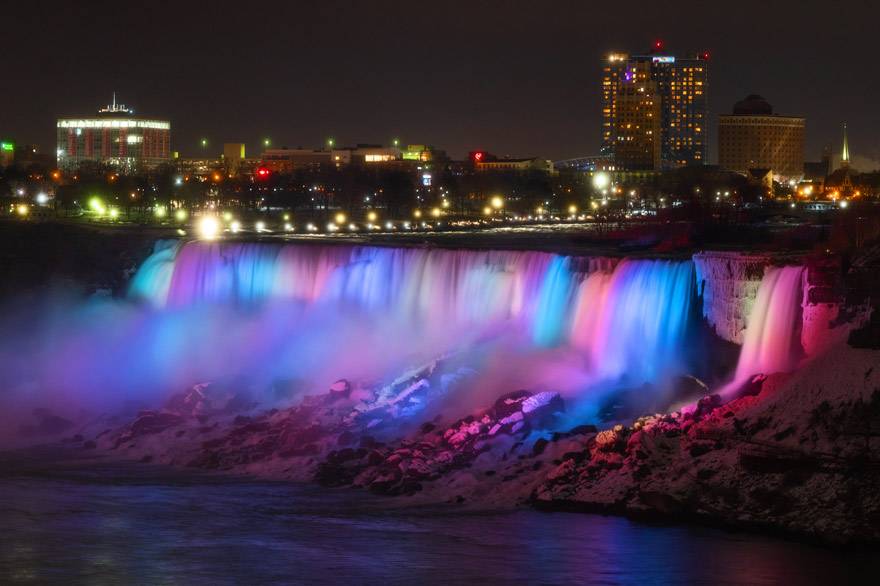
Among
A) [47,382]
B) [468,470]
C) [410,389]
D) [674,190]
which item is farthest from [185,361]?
[674,190]

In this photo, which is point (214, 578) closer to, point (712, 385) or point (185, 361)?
point (712, 385)

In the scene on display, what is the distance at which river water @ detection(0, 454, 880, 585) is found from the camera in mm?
21141

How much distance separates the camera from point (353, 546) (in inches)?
898

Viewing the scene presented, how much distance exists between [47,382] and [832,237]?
21845 millimetres

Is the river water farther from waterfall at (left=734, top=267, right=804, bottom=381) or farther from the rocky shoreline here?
waterfall at (left=734, top=267, right=804, bottom=381)

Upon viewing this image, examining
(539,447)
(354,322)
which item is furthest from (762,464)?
(354,322)

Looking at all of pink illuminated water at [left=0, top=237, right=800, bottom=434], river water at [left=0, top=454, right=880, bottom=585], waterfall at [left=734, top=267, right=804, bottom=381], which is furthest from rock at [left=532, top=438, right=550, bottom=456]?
waterfall at [left=734, top=267, right=804, bottom=381]

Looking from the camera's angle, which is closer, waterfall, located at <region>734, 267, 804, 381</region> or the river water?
the river water

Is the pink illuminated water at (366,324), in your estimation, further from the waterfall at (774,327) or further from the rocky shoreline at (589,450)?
the rocky shoreline at (589,450)

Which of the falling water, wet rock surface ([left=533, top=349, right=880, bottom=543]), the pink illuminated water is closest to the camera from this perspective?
wet rock surface ([left=533, top=349, right=880, bottom=543])

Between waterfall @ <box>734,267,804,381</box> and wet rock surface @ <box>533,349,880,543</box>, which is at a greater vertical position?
waterfall @ <box>734,267,804,381</box>

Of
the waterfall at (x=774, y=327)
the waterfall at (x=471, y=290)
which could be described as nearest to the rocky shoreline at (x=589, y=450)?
the waterfall at (x=774, y=327)

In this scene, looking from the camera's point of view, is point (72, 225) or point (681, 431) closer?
point (681, 431)

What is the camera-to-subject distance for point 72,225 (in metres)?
62.1
